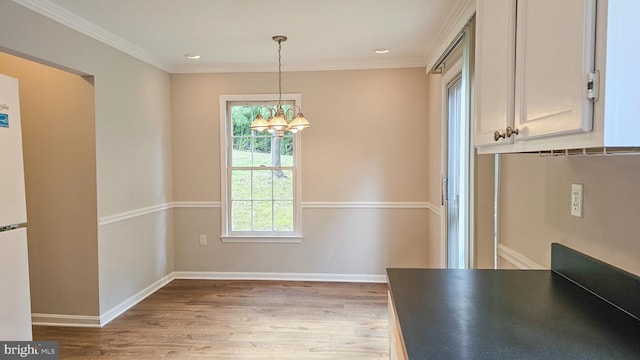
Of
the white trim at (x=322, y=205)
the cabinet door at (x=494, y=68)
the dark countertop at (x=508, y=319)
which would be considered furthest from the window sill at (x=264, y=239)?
the cabinet door at (x=494, y=68)

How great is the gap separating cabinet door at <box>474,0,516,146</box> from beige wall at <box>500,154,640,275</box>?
0.32 meters

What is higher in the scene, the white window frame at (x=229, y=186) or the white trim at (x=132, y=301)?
the white window frame at (x=229, y=186)

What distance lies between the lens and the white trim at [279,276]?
4164 millimetres

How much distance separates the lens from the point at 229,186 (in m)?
4.31

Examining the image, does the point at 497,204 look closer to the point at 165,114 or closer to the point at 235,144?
the point at 235,144

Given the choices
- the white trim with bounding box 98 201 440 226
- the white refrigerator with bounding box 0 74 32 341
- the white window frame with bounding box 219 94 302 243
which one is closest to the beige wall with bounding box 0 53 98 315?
the white trim with bounding box 98 201 440 226

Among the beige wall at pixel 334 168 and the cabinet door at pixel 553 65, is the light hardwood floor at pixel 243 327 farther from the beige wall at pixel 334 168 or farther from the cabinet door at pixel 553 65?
the cabinet door at pixel 553 65

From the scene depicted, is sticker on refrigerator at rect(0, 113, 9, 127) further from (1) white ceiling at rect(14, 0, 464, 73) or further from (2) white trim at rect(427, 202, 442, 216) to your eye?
(2) white trim at rect(427, 202, 442, 216)

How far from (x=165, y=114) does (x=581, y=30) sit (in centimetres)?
414

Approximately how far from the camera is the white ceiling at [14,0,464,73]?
8.39ft

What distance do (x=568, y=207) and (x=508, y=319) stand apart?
564 millimetres

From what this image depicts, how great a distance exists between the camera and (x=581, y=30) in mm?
786

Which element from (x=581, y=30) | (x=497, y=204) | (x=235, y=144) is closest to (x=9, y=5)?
(x=235, y=144)

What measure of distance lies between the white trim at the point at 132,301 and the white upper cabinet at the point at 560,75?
3353mm
